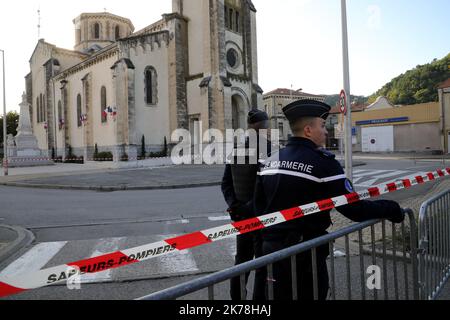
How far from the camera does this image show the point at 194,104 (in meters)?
29.7

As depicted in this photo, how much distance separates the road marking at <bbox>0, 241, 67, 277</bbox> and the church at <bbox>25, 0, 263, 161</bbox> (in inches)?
834

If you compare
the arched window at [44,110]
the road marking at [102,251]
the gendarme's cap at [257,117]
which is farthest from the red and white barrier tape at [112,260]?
the arched window at [44,110]

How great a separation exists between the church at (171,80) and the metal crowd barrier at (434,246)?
24811 mm

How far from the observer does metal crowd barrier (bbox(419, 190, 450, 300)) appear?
299 cm

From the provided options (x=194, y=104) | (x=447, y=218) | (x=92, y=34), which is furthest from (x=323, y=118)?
(x=92, y=34)

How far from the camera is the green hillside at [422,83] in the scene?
56.7m

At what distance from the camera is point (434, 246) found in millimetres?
3246

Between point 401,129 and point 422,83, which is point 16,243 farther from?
point 422,83

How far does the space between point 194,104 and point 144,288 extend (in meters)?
26.4

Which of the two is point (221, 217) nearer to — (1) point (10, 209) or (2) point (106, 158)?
(1) point (10, 209)

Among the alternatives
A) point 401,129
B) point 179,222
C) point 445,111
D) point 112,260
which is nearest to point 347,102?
point 179,222

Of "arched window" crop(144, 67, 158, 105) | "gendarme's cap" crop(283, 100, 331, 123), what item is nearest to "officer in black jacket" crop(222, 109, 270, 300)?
"gendarme's cap" crop(283, 100, 331, 123)

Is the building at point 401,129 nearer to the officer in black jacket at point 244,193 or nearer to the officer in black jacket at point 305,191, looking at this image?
the officer in black jacket at point 244,193

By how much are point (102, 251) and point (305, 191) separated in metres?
4.32
